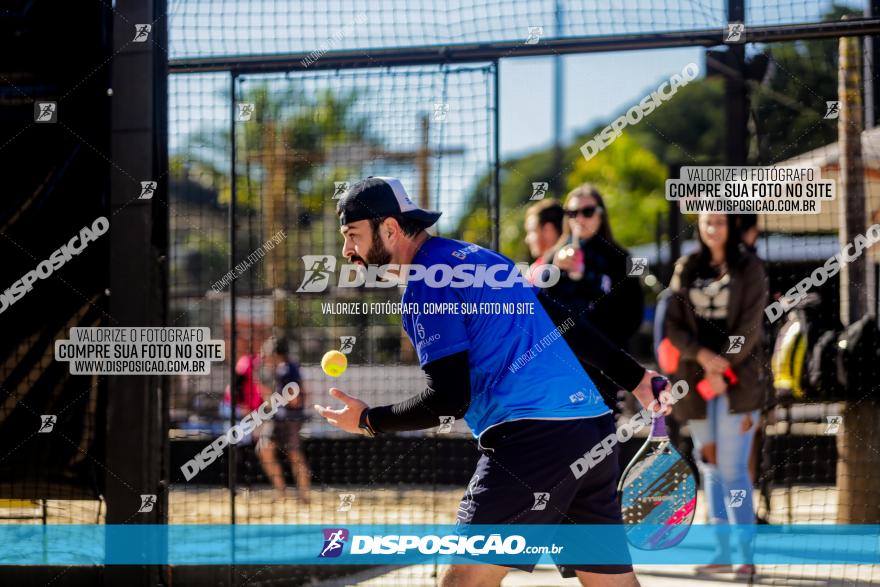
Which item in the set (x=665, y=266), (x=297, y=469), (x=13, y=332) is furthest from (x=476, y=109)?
(x=665, y=266)

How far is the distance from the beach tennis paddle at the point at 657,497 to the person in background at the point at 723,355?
2.44ft

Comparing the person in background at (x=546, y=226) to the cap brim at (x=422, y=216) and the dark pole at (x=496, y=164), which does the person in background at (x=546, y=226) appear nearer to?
the dark pole at (x=496, y=164)

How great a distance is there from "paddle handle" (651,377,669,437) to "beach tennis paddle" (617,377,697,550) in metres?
0.32

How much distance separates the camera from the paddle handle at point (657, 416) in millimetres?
3566

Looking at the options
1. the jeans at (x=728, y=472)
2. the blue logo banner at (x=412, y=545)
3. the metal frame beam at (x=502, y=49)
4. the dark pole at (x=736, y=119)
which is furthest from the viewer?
the dark pole at (x=736, y=119)

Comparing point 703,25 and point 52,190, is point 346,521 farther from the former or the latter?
point 703,25

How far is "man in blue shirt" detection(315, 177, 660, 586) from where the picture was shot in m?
3.10

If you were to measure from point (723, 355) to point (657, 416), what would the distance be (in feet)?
5.90

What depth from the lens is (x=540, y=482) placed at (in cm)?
315

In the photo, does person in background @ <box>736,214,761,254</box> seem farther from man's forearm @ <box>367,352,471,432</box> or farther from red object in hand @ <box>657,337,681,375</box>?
man's forearm @ <box>367,352,471,432</box>

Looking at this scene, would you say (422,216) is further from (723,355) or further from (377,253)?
(723,355)

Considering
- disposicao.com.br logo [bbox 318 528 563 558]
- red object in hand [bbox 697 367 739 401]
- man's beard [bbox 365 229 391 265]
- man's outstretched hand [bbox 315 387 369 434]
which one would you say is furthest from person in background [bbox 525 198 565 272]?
man's outstretched hand [bbox 315 387 369 434]

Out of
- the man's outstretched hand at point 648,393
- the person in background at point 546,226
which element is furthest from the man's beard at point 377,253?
the person in background at point 546,226

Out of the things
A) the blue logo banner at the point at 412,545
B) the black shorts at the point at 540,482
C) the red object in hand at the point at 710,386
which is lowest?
the blue logo banner at the point at 412,545
